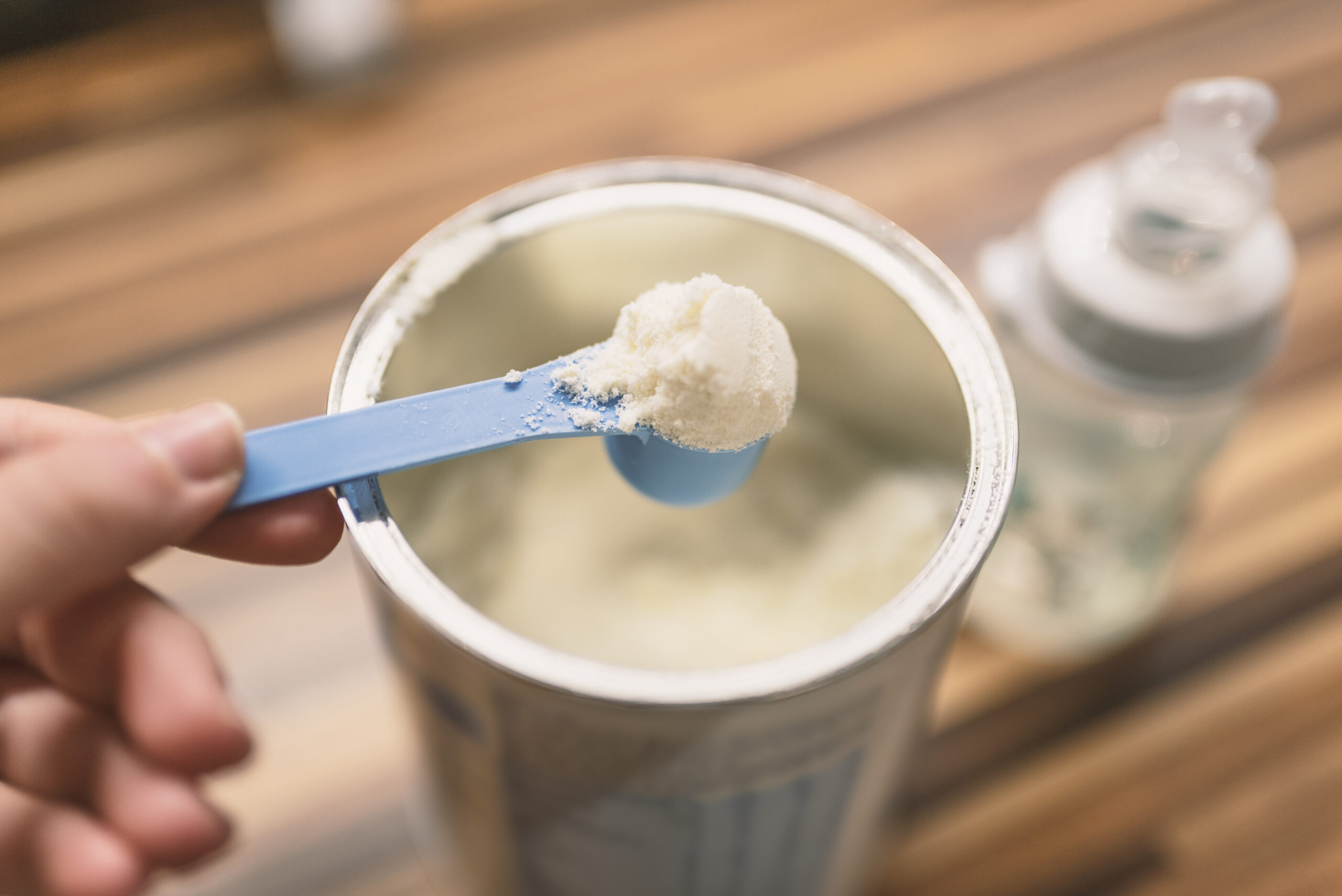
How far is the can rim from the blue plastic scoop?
1 cm

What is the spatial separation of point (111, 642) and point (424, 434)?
0.17 metres

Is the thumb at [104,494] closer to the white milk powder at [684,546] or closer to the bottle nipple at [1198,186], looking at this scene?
the white milk powder at [684,546]

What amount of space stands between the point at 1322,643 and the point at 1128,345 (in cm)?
27

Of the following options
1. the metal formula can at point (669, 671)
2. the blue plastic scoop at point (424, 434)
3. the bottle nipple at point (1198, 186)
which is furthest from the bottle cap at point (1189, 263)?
the blue plastic scoop at point (424, 434)

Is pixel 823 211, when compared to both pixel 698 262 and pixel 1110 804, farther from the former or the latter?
pixel 1110 804

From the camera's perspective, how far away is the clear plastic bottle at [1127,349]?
488mm

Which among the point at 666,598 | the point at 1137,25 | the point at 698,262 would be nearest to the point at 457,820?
the point at 666,598

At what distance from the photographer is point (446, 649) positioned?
31cm

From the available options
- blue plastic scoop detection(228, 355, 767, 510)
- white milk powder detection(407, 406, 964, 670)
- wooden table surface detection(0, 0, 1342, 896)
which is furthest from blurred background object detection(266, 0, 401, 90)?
blue plastic scoop detection(228, 355, 767, 510)

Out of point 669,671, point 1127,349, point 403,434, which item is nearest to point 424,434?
point 403,434

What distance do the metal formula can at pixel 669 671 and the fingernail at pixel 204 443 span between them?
0.03 metres

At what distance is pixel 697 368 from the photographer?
315mm

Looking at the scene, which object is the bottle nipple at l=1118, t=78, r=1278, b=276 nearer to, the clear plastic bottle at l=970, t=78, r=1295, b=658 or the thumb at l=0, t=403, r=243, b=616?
the clear plastic bottle at l=970, t=78, r=1295, b=658

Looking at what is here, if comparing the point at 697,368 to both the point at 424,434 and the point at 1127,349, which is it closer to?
the point at 424,434
